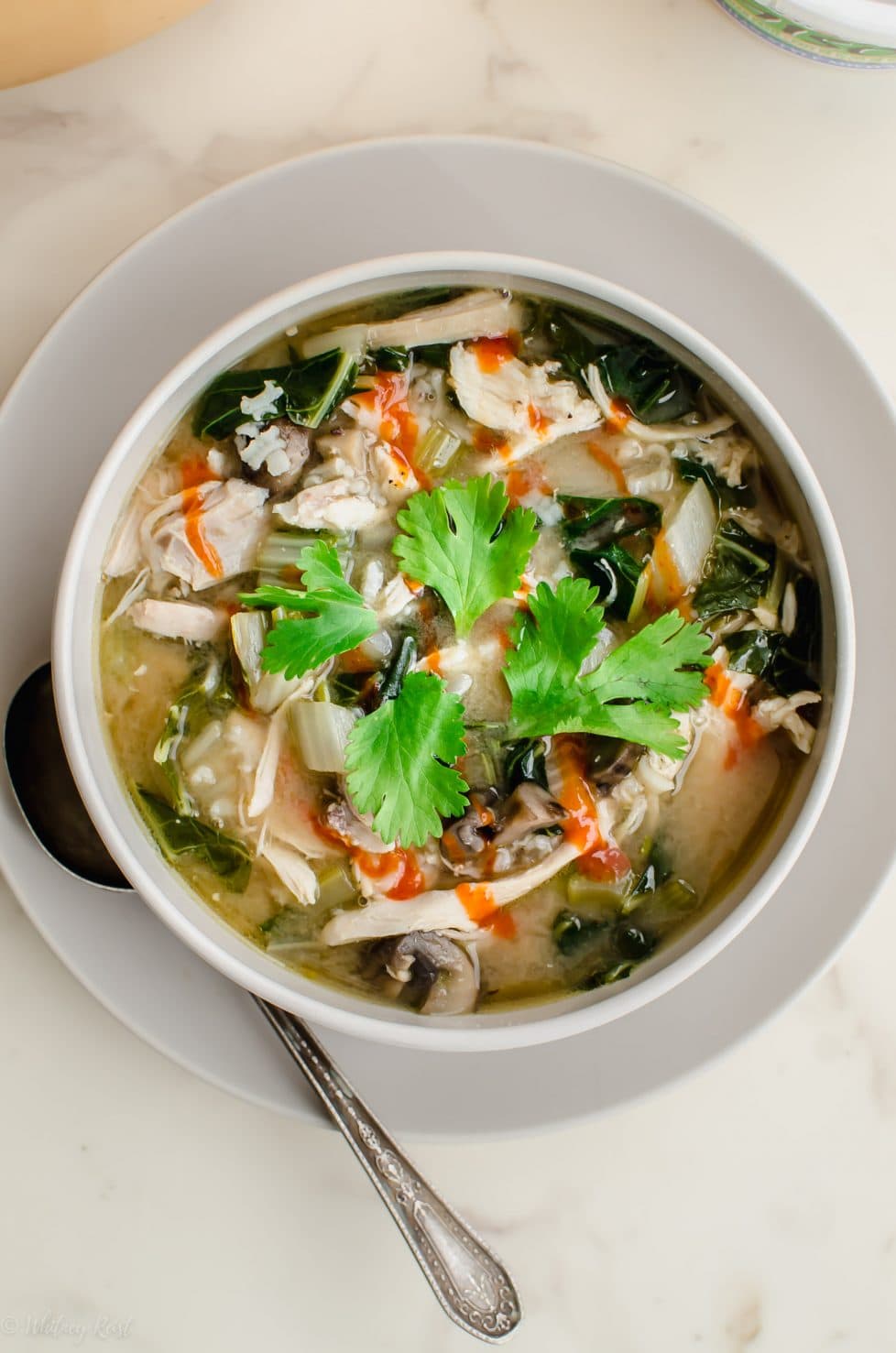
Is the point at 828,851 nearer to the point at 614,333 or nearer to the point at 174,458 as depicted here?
the point at 614,333

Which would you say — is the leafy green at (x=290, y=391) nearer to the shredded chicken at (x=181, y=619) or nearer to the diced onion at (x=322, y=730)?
the shredded chicken at (x=181, y=619)

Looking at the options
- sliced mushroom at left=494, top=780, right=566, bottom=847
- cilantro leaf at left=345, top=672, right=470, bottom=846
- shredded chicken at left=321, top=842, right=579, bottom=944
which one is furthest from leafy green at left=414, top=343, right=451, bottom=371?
shredded chicken at left=321, top=842, right=579, bottom=944

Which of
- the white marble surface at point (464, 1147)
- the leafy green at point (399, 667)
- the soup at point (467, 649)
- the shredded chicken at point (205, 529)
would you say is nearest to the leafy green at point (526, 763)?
the soup at point (467, 649)

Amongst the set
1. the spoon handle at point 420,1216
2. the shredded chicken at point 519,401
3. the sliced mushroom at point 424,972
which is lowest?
the spoon handle at point 420,1216

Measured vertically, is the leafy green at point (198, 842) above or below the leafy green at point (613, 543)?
below

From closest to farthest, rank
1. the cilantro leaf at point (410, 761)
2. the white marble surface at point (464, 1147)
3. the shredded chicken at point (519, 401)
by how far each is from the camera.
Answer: the cilantro leaf at point (410, 761), the shredded chicken at point (519, 401), the white marble surface at point (464, 1147)

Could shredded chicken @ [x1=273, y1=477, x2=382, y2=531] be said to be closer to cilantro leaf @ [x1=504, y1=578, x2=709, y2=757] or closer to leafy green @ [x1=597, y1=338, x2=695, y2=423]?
cilantro leaf @ [x1=504, y1=578, x2=709, y2=757]

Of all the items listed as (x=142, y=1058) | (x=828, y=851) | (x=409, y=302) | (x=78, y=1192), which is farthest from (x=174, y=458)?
(x=78, y=1192)

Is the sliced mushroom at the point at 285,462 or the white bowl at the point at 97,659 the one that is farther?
the sliced mushroom at the point at 285,462
